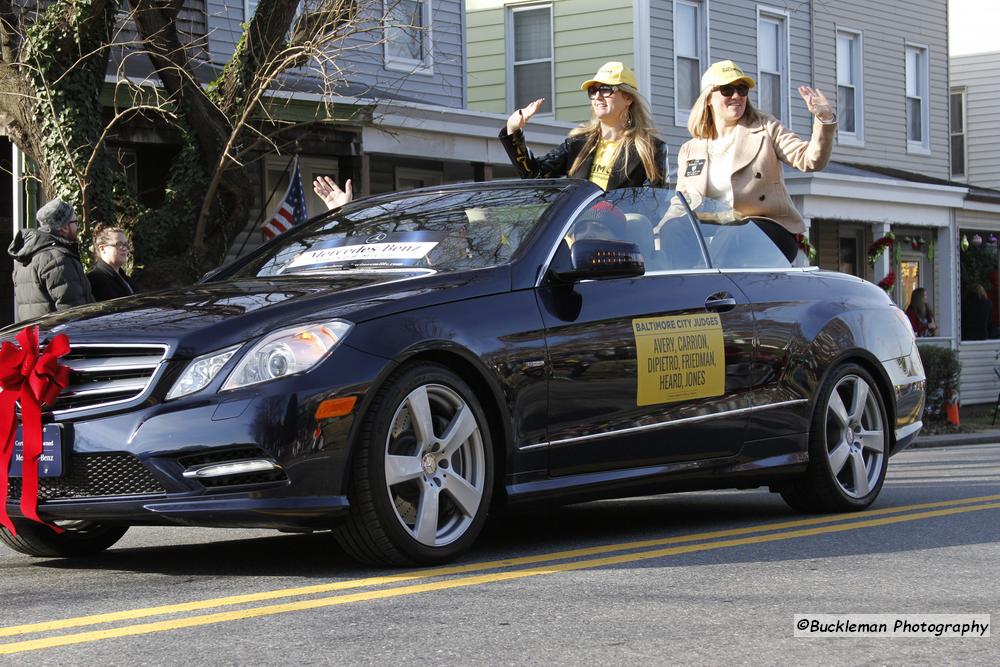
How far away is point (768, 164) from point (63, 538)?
4434 mm

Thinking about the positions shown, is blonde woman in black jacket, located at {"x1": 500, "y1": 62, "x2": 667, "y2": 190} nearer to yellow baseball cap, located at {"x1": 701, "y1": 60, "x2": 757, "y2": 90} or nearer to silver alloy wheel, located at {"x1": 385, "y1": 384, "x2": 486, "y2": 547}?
yellow baseball cap, located at {"x1": 701, "y1": 60, "x2": 757, "y2": 90}

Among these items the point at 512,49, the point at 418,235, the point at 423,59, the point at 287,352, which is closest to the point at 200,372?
the point at 287,352

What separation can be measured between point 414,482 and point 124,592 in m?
1.10

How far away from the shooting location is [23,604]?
17.6 feet

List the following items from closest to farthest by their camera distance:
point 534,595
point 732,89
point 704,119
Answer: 1. point 534,595
2. point 732,89
3. point 704,119

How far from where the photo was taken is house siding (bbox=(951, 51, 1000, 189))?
3609cm

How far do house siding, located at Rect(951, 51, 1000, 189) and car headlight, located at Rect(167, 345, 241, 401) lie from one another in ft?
108

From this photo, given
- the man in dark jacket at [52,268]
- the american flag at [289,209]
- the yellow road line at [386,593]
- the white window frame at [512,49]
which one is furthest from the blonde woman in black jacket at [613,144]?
the white window frame at [512,49]

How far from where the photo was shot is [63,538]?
6.65m

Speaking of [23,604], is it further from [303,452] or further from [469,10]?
[469,10]

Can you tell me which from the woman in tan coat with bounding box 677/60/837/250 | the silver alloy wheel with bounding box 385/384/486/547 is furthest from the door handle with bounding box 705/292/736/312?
the silver alloy wheel with bounding box 385/384/486/547

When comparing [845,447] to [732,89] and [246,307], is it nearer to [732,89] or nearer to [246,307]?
[732,89]

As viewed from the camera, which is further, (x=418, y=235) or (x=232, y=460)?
(x=418, y=235)

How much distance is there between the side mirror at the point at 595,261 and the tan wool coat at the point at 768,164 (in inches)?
90.3
